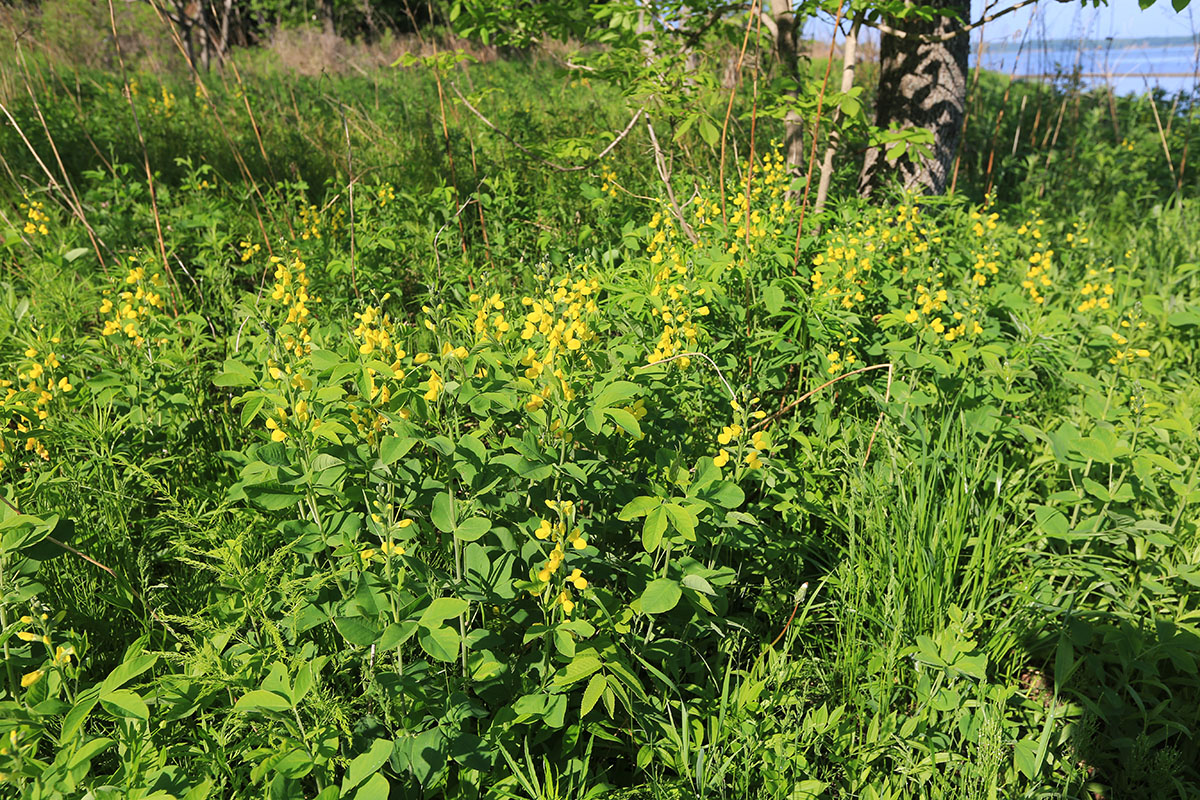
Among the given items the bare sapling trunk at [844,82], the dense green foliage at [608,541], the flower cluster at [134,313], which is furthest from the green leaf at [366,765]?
the bare sapling trunk at [844,82]

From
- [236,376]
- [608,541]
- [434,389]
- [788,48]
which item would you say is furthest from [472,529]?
[788,48]

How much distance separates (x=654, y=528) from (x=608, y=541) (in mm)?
510

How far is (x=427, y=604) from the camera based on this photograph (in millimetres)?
1409

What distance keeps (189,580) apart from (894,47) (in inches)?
177

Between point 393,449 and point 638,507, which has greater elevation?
point 393,449

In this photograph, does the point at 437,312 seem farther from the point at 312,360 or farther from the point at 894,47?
the point at 894,47

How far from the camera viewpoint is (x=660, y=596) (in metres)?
1.48

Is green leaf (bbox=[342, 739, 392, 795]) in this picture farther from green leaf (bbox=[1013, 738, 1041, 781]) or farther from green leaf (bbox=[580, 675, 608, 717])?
green leaf (bbox=[1013, 738, 1041, 781])

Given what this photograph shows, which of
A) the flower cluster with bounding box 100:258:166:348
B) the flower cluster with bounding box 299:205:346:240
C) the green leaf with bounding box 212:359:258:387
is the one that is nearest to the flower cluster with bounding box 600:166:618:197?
the flower cluster with bounding box 299:205:346:240

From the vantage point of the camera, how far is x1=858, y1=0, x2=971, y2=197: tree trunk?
4109 mm

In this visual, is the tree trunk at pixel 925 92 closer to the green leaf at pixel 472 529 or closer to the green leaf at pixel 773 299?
the green leaf at pixel 773 299

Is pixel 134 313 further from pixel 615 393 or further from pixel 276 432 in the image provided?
pixel 615 393

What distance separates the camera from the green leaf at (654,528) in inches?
57.3

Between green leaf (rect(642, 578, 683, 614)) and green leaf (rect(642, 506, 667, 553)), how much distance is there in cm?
8
